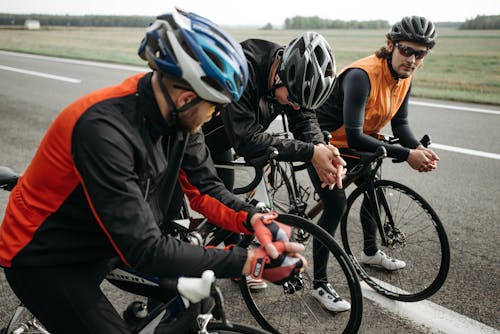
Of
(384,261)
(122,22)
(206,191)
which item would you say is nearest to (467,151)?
(384,261)

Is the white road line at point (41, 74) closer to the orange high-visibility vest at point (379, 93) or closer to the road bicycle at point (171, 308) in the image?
the orange high-visibility vest at point (379, 93)

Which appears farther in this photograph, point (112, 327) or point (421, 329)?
point (421, 329)

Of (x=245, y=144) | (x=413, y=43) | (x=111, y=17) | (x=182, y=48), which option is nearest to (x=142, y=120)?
(x=182, y=48)

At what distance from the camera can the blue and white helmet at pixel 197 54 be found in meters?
1.78

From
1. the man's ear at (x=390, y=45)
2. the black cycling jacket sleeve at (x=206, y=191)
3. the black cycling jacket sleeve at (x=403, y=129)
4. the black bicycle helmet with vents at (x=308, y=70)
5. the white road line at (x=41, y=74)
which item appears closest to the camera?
the black cycling jacket sleeve at (x=206, y=191)

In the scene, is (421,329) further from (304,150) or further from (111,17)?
(111,17)

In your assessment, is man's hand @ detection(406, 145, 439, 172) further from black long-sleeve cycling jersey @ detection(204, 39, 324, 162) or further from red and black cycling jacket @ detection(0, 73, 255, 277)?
red and black cycling jacket @ detection(0, 73, 255, 277)

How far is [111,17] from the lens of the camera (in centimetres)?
8881

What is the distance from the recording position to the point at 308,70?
2.93 m

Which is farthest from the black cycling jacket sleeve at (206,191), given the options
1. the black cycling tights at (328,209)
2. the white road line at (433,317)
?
the white road line at (433,317)

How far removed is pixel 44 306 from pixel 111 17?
317 ft

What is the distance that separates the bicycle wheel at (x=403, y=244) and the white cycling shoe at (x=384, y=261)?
5 cm

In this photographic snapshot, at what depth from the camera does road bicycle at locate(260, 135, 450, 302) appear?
3.37 metres

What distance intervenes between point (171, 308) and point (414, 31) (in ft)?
8.84
